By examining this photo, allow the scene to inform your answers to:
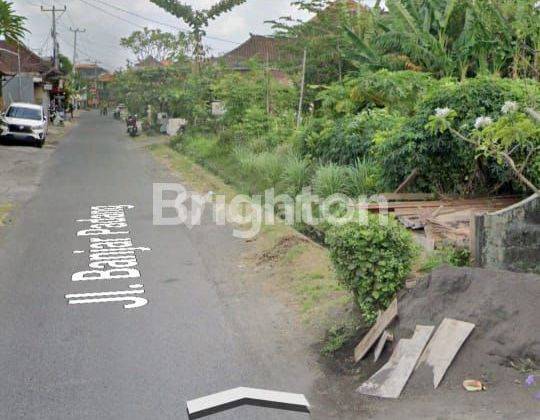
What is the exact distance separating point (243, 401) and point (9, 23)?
49.2 feet

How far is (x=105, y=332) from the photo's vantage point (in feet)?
22.4

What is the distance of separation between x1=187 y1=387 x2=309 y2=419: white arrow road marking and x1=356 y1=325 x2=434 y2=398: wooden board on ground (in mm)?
500

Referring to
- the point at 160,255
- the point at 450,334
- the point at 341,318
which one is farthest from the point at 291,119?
the point at 450,334

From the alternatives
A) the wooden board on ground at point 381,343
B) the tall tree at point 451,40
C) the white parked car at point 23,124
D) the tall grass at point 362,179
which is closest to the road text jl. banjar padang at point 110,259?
the wooden board on ground at point 381,343

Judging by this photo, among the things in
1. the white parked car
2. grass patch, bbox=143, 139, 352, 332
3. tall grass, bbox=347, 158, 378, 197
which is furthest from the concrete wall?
the white parked car

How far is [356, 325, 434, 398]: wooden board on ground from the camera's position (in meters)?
5.21

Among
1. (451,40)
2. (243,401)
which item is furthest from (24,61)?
(243,401)

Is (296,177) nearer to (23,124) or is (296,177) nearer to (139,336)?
(139,336)

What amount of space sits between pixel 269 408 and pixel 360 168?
7.65 meters

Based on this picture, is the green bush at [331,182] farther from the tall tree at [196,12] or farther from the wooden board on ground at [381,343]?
the tall tree at [196,12]

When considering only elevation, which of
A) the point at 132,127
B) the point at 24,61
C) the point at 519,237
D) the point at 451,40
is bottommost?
the point at 132,127

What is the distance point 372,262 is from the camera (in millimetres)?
6316

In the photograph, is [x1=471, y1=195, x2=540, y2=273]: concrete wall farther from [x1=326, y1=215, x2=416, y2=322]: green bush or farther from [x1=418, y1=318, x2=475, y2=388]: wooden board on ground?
[x1=418, y1=318, x2=475, y2=388]: wooden board on ground

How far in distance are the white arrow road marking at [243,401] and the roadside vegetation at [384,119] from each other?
37.5 inches
